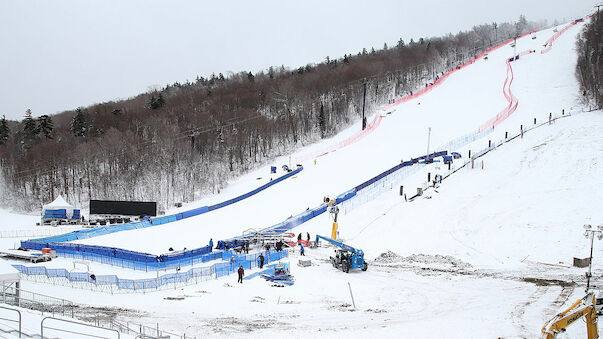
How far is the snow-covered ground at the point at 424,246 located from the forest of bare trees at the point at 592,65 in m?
4.88

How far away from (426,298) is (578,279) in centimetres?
767

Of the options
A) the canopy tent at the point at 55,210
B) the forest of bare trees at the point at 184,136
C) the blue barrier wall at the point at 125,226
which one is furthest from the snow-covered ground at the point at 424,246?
the forest of bare trees at the point at 184,136

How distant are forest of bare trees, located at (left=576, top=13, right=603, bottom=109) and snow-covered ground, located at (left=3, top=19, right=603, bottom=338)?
488cm

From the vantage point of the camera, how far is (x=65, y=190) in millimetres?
72688

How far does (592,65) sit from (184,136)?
67.6 m

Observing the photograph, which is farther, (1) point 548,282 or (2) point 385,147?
(2) point 385,147

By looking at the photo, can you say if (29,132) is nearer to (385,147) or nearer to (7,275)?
(385,147)

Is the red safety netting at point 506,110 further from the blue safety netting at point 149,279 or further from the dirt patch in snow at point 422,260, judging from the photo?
the blue safety netting at point 149,279

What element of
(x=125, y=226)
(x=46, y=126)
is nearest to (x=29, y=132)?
(x=46, y=126)

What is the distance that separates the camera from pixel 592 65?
235 ft

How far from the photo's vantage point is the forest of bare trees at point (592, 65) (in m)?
62.9

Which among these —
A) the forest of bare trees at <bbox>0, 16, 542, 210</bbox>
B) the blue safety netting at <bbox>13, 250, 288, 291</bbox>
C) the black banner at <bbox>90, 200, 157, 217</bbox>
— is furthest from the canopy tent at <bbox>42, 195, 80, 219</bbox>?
the blue safety netting at <bbox>13, 250, 288, 291</bbox>

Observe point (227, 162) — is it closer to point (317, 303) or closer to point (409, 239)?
point (409, 239)

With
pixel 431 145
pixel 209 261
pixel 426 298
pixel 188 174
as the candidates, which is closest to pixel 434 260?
pixel 426 298
